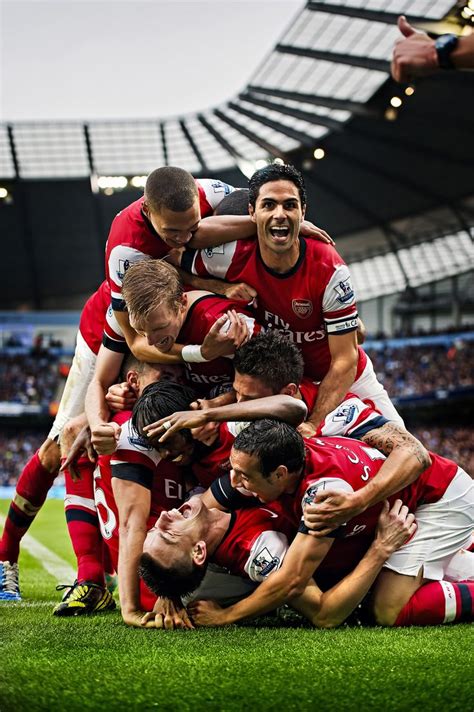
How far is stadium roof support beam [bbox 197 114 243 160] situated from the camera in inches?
1431

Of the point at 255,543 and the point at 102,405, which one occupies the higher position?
the point at 102,405

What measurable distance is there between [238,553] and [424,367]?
124 feet

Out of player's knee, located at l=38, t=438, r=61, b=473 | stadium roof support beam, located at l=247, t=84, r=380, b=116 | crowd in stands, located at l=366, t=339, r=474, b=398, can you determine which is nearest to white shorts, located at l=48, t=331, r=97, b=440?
player's knee, located at l=38, t=438, r=61, b=473

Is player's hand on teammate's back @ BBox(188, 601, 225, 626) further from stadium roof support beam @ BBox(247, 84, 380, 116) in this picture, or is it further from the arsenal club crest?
stadium roof support beam @ BBox(247, 84, 380, 116)

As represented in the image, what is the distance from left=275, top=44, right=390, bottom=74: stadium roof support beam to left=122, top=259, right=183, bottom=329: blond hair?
2470cm

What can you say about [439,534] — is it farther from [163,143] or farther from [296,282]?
[163,143]

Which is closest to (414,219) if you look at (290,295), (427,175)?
(427,175)

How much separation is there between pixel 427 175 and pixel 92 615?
33.3 m

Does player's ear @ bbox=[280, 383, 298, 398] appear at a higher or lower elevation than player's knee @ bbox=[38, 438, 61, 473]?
higher

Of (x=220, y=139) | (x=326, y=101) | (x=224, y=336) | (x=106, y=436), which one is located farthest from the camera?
(x=220, y=139)

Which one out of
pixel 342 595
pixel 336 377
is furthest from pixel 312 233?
pixel 342 595

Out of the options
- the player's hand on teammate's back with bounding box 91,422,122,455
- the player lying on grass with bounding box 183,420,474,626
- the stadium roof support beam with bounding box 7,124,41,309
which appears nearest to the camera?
the player lying on grass with bounding box 183,420,474,626

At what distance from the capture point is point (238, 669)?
3475 millimetres

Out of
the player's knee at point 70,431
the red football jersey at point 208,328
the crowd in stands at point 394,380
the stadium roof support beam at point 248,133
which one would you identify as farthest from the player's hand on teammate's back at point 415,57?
the stadium roof support beam at point 248,133
